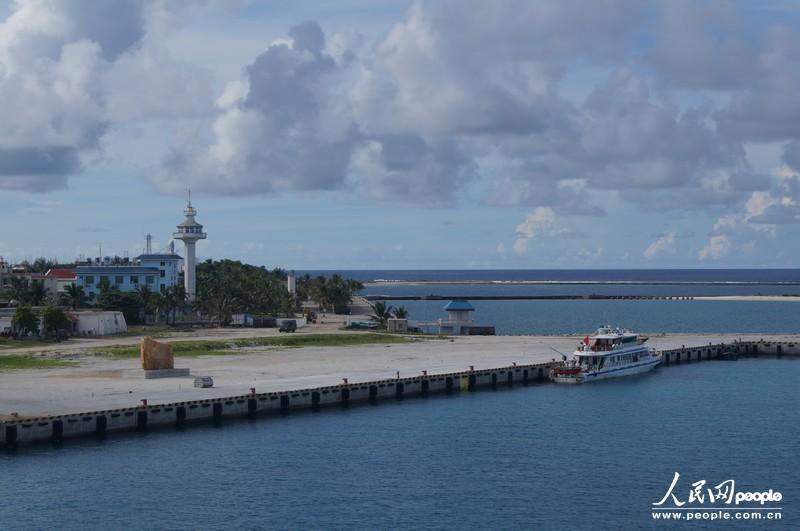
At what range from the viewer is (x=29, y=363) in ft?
364

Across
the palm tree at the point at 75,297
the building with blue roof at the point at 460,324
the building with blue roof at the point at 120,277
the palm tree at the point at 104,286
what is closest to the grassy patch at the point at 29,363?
the palm tree at the point at 75,297

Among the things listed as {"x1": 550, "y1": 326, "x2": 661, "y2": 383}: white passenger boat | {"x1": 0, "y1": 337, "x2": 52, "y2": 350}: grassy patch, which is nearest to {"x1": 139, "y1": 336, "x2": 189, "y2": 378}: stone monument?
{"x1": 0, "y1": 337, "x2": 52, "y2": 350}: grassy patch

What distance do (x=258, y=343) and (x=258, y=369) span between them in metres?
29.0

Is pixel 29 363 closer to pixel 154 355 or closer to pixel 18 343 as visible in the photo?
pixel 154 355

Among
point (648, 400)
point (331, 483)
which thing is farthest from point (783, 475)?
point (648, 400)

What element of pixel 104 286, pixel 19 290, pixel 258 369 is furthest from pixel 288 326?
pixel 258 369

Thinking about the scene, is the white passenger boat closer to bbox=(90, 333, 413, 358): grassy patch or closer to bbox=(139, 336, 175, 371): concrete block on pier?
bbox=(90, 333, 413, 358): grassy patch

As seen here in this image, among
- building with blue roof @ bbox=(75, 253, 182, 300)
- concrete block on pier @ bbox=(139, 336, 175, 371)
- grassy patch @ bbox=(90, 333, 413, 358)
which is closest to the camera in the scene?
concrete block on pier @ bbox=(139, 336, 175, 371)

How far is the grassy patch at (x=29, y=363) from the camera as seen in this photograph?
108m

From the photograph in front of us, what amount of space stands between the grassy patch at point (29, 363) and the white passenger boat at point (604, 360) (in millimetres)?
53077

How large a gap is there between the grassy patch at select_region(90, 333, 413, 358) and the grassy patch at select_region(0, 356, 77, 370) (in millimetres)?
8355

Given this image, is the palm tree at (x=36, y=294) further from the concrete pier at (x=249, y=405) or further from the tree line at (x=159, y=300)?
the concrete pier at (x=249, y=405)

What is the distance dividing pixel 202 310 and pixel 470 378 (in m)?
78.0

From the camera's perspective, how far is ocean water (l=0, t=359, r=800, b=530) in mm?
57562
